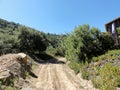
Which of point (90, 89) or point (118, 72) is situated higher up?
point (118, 72)

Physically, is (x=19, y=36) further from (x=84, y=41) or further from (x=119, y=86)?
(x=119, y=86)

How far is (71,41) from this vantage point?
107ft

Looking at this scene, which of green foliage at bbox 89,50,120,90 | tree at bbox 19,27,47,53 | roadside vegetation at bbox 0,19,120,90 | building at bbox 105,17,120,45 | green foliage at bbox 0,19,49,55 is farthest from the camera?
tree at bbox 19,27,47,53

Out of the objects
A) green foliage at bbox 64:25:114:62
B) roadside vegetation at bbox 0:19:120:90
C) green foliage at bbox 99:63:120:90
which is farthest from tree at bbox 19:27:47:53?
green foliage at bbox 99:63:120:90

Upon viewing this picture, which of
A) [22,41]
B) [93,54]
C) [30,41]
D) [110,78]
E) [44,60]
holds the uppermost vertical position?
[30,41]

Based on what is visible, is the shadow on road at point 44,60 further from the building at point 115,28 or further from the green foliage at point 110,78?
the green foliage at point 110,78

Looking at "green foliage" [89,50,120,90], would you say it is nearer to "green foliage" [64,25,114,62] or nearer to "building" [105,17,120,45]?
"green foliage" [64,25,114,62]

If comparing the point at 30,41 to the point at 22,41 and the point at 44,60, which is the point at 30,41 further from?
the point at 44,60

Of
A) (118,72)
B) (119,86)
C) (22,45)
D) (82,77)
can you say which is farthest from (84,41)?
(22,45)

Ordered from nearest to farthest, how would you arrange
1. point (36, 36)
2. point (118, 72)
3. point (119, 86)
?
point (119, 86) → point (118, 72) → point (36, 36)

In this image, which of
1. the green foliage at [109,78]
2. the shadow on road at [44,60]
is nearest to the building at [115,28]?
the shadow on road at [44,60]

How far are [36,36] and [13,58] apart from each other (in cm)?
3320

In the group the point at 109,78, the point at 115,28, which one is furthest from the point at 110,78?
the point at 115,28

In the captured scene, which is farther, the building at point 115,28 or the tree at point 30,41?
the tree at point 30,41
